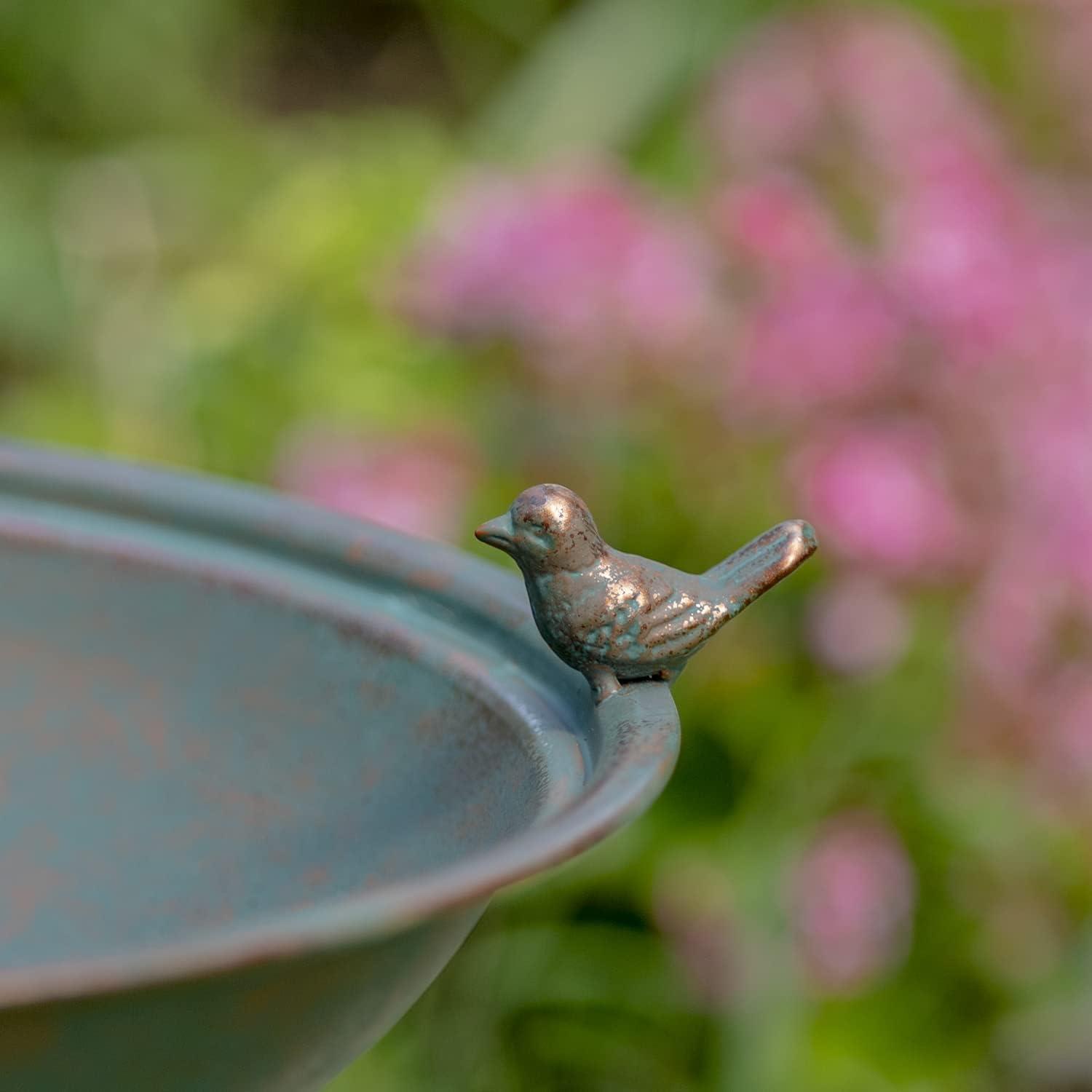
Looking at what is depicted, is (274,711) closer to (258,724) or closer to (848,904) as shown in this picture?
(258,724)

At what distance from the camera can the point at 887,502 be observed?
1.57 meters

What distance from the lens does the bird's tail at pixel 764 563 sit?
28.3 inches

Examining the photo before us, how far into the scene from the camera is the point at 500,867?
0.46 metres

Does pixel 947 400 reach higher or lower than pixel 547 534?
lower

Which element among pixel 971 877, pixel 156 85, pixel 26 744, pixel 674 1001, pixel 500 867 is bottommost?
pixel 156 85

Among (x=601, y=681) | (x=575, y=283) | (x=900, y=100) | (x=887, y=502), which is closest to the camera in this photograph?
(x=601, y=681)

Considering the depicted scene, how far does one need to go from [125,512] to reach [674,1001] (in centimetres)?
104

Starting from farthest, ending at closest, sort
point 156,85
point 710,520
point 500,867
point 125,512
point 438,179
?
point 156,85 < point 438,179 < point 710,520 < point 125,512 < point 500,867

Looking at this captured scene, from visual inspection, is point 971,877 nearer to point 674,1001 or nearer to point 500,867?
point 674,1001

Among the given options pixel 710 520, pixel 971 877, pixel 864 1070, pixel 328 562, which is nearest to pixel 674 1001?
pixel 864 1070

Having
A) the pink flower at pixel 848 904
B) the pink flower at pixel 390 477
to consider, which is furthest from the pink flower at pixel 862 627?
the pink flower at pixel 390 477

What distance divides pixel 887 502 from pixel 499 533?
0.94 m

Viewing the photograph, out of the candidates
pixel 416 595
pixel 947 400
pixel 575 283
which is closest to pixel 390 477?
pixel 575 283

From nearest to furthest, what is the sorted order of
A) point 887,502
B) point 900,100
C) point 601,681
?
point 601,681 → point 887,502 → point 900,100
